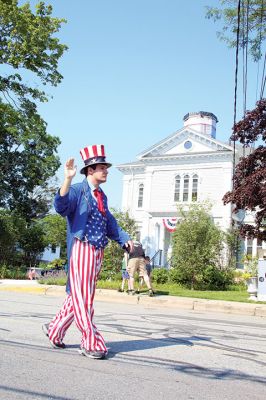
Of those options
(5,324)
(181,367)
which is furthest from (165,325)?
(181,367)

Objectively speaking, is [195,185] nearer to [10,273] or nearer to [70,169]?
[10,273]

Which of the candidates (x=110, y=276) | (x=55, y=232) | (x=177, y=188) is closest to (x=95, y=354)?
(x=110, y=276)

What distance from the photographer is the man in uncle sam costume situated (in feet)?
14.7

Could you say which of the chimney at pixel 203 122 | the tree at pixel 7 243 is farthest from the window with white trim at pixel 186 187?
the tree at pixel 7 243

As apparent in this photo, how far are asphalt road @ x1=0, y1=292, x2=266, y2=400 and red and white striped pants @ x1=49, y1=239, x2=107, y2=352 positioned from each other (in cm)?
18

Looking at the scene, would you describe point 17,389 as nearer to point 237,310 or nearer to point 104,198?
point 104,198

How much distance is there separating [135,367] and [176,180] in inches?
1309

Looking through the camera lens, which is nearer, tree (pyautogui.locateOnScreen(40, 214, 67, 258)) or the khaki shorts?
the khaki shorts

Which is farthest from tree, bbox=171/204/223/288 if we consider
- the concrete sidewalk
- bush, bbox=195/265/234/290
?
the concrete sidewalk

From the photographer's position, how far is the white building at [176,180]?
34844 mm

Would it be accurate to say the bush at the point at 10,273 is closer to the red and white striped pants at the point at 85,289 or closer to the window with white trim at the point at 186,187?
the window with white trim at the point at 186,187

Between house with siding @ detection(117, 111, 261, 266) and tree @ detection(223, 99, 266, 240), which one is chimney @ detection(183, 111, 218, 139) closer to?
house with siding @ detection(117, 111, 261, 266)

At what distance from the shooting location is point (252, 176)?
48.5 ft

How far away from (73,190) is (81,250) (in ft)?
1.83
